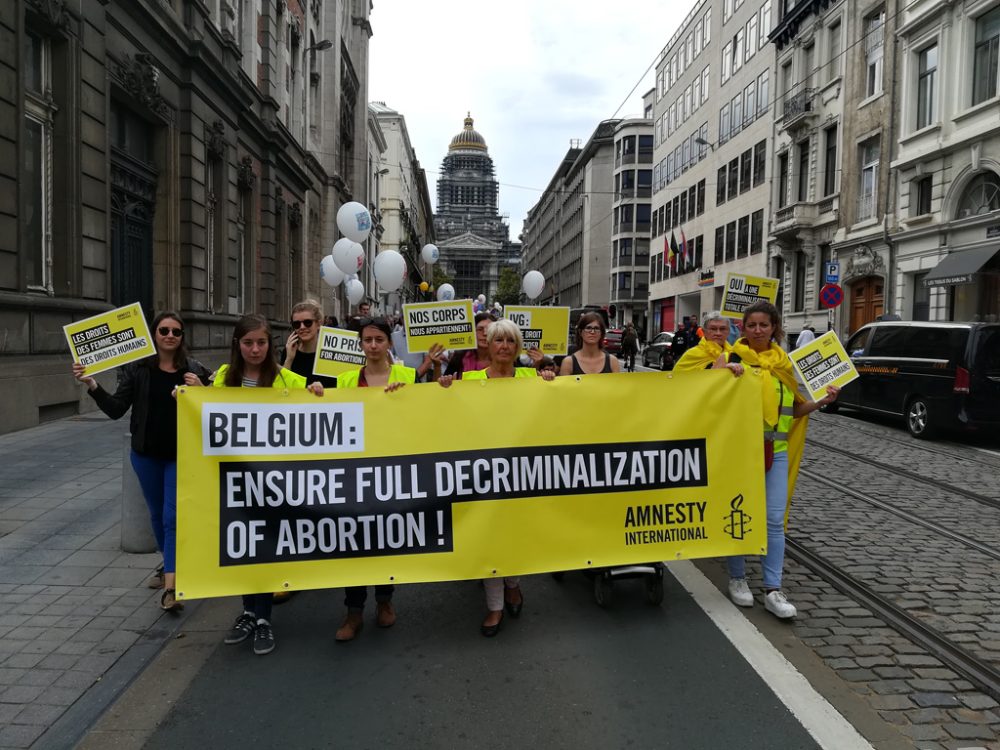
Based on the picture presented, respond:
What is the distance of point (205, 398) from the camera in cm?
407

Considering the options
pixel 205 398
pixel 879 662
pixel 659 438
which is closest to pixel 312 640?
pixel 205 398

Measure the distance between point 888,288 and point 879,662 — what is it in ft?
82.1

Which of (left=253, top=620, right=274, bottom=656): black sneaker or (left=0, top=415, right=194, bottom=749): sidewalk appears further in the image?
(left=253, top=620, right=274, bottom=656): black sneaker

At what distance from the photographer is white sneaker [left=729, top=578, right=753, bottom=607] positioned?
4.61m

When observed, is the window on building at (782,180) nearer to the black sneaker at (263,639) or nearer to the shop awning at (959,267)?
the shop awning at (959,267)

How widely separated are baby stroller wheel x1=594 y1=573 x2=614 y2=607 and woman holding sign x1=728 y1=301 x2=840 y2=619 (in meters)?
0.77

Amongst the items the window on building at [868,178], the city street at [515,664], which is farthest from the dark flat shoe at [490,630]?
the window on building at [868,178]

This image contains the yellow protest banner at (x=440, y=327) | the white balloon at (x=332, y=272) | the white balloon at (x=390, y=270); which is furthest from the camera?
the white balloon at (x=332, y=272)

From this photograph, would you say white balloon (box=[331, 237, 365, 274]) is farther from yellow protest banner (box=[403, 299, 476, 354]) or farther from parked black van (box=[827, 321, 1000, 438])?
yellow protest banner (box=[403, 299, 476, 354])

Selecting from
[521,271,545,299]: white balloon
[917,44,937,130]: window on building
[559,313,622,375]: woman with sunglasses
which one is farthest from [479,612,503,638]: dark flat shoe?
[917,44,937,130]: window on building

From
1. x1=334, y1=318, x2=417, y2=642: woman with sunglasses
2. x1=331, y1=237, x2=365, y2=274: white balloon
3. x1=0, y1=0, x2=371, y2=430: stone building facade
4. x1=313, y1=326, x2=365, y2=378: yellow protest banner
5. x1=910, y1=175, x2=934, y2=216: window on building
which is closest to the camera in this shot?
x1=334, y1=318, x2=417, y2=642: woman with sunglasses

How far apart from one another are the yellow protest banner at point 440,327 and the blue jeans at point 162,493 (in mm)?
2172

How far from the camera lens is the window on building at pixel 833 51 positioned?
3040 centimetres

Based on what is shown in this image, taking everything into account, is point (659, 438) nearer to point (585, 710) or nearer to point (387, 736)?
point (585, 710)
